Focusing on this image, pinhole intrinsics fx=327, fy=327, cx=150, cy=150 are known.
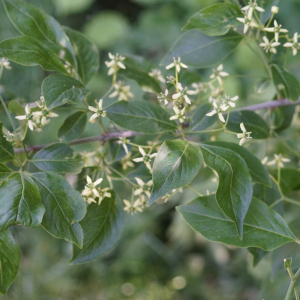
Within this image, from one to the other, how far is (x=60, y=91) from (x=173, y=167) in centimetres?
21

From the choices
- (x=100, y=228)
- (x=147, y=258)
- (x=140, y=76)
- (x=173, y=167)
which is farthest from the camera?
(x=147, y=258)

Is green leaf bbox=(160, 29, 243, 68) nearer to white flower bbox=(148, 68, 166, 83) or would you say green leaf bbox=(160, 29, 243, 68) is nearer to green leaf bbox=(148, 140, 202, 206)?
white flower bbox=(148, 68, 166, 83)

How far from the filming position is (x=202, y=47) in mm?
645

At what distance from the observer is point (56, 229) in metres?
0.46

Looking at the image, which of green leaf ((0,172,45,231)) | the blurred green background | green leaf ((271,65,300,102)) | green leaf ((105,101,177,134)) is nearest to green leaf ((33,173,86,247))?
green leaf ((0,172,45,231))

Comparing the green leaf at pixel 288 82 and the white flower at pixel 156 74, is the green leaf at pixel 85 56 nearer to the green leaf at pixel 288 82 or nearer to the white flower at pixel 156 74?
the white flower at pixel 156 74

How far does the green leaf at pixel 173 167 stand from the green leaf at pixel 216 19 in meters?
0.22

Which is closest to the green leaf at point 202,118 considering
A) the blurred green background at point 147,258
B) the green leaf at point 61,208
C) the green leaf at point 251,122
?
the green leaf at point 251,122

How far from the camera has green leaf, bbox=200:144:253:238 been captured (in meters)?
0.44

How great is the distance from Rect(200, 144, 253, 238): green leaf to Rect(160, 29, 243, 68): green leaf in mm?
253

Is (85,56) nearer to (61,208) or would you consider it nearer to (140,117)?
(140,117)

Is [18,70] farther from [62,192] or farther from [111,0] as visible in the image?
[62,192]

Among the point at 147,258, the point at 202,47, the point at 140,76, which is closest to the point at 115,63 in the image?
the point at 140,76

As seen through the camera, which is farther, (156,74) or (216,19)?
(156,74)
